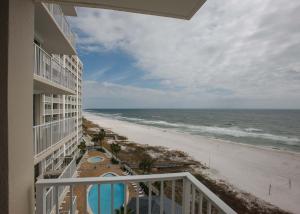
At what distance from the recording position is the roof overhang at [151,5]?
195cm

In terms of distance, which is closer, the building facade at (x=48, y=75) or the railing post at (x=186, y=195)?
the railing post at (x=186, y=195)

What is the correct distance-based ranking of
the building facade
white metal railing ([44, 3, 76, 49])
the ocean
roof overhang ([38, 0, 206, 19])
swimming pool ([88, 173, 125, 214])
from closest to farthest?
roof overhang ([38, 0, 206, 19])
the building facade
white metal railing ([44, 3, 76, 49])
swimming pool ([88, 173, 125, 214])
the ocean

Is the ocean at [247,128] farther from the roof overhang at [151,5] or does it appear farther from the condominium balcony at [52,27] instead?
the roof overhang at [151,5]

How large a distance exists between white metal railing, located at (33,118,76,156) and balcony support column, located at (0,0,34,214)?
2.84m

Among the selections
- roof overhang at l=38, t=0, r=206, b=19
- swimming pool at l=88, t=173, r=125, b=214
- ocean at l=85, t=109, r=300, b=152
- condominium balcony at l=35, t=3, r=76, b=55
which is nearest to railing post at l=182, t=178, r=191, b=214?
roof overhang at l=38, t=0, r=206, b=19

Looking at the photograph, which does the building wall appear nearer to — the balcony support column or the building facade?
the balcony support column

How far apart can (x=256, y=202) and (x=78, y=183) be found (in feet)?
43.3

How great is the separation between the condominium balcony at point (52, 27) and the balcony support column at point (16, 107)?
3162 millimetres

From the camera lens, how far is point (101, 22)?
884cm

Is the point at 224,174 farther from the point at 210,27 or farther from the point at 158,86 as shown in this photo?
the point at 158,86

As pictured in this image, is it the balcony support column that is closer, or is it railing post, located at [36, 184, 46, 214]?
the balcony support column

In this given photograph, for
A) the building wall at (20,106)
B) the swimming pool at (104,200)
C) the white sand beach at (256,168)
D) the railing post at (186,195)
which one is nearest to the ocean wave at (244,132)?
the white sand beach at (256,168)

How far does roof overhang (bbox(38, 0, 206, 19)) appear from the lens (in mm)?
1951

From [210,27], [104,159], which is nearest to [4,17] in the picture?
[210,27]
